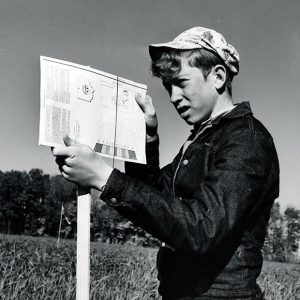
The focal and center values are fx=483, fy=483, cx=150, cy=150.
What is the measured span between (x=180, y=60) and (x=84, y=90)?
14.3 inches

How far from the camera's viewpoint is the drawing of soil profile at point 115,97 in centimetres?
172

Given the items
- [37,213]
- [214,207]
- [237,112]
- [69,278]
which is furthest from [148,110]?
[37,213]

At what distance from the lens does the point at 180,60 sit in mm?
1728

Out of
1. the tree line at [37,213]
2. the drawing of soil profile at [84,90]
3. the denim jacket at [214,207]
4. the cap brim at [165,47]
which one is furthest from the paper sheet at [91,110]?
the tree line at [37,213]

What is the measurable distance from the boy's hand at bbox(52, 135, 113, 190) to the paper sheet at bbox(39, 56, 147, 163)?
0.08 m

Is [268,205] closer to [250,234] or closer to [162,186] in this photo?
[250,234]

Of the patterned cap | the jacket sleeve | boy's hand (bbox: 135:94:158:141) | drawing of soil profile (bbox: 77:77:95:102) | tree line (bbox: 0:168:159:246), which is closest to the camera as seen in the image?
the jacket sleeve

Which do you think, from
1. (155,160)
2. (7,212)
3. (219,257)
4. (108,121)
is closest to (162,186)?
(155,160)

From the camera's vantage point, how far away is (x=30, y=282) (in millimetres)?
4922

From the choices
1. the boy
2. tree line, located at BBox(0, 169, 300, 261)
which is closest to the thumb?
the boy

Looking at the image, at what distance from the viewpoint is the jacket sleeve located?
1.35m

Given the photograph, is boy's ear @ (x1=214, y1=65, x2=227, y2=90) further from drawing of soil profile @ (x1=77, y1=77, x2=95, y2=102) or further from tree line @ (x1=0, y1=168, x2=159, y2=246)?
tree line @ (x1=0, y1=168, x2=159, y2=246)

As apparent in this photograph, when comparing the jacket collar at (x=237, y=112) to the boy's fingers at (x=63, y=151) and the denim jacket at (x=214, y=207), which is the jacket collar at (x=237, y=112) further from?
the boy's fingers at (x=63, y=151)

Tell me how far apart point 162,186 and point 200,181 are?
0.53m
